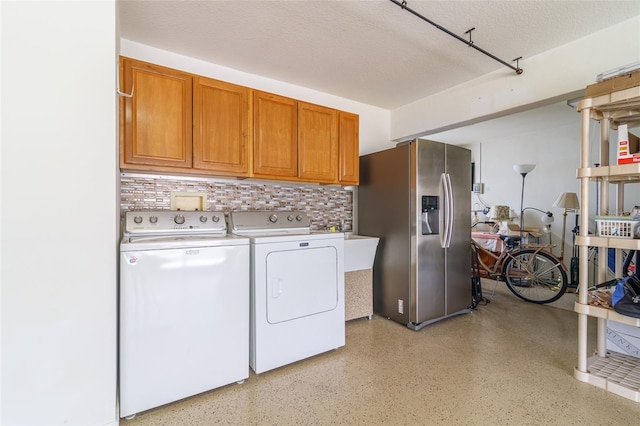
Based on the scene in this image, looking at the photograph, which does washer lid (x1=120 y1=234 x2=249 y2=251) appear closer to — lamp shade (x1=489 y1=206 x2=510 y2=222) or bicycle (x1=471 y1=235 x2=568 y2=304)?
bicycle (x1=471 y1=235 x2=568 y2=304)

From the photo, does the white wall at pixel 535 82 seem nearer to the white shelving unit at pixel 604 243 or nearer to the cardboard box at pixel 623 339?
the white shelving unit at pixel 604 243

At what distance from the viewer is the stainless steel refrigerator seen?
9.47 feet

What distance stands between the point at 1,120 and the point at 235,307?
1540 mm

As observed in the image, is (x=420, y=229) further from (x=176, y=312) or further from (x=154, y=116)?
(x=154, y=116)

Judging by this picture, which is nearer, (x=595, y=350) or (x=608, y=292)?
(x=608, y=292)

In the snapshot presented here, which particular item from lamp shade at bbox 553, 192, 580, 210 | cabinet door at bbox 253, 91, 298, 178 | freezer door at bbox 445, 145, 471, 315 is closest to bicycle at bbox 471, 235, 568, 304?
freezer door at bbox 445, 145, 471, 315

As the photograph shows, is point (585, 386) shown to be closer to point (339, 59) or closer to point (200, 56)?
point (339, 59)

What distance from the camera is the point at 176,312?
1.78 meters

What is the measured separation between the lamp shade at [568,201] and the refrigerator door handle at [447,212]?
2.84 metres

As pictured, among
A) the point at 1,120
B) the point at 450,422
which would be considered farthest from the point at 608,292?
the point at 1,120

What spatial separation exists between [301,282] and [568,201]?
4.64 m

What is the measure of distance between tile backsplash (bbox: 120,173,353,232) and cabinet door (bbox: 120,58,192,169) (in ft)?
1.15

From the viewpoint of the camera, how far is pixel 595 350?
2367 millimetres

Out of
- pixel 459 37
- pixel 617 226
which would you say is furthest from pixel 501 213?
pixel 459 37
